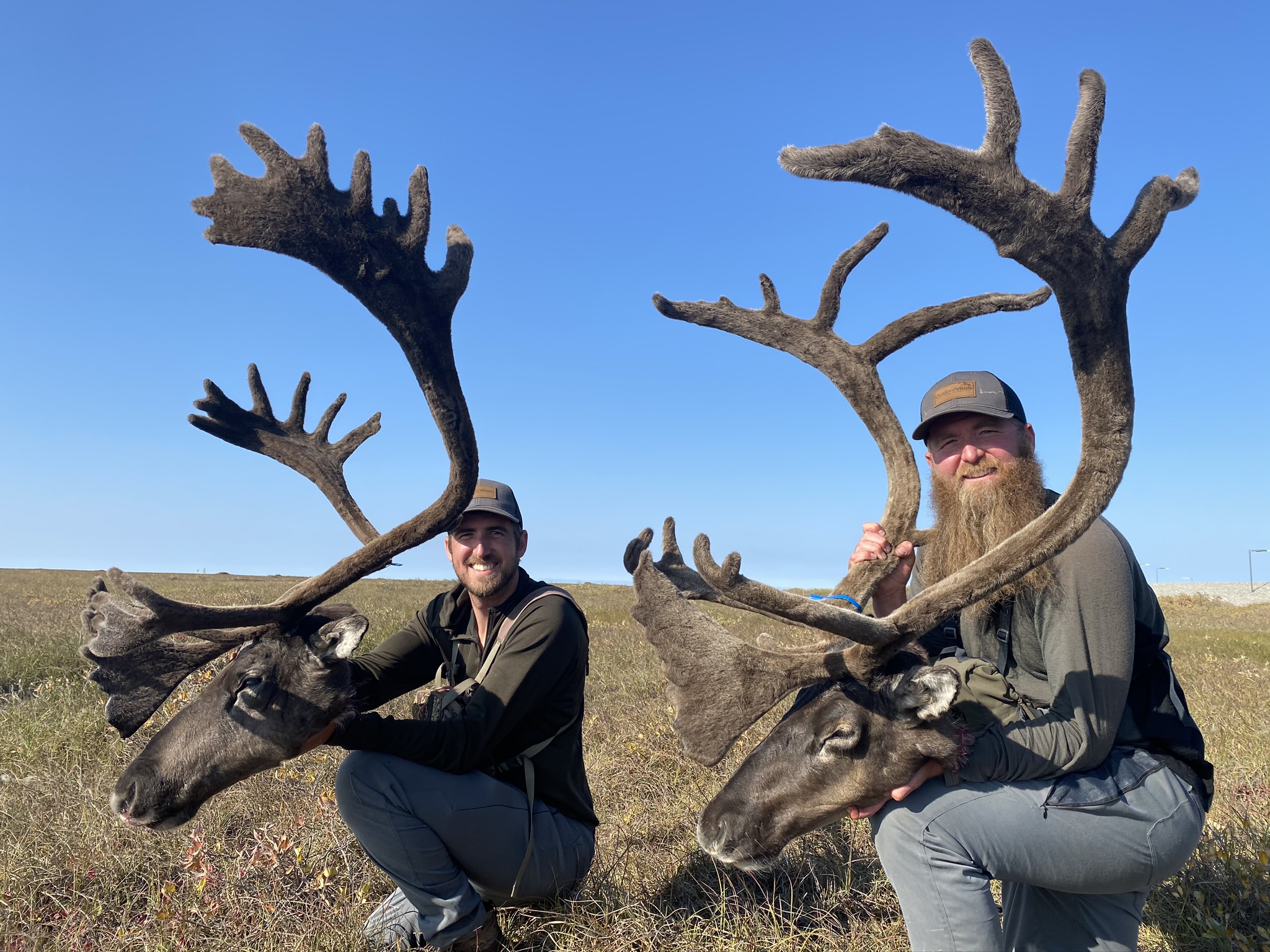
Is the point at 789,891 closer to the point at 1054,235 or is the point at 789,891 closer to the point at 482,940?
the point at 482,940

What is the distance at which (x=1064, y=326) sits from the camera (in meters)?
3.18

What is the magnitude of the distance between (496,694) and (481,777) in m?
0.42

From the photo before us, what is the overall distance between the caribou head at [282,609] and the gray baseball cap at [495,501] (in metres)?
0.42

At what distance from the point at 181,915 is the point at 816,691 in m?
3.25

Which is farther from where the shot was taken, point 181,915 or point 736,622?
point 736,622

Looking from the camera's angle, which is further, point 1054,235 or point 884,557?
point 884,557

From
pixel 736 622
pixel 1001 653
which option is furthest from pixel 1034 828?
pixel 736 622

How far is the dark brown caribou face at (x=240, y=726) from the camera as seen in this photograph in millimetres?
3713

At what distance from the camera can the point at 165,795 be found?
3701 mm

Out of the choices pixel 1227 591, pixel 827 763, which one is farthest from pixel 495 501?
pixel 1227 591

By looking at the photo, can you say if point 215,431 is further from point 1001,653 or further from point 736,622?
point 736,622

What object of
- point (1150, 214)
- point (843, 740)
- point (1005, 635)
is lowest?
point (843, 740)

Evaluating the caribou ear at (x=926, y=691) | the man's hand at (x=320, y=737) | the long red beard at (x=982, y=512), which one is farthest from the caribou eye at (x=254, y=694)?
the long red beard at (x=982, y=512)

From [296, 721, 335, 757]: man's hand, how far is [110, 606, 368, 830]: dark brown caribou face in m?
0.02
